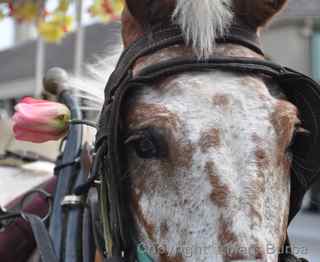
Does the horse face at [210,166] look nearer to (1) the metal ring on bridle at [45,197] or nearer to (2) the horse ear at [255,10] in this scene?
(2) the horse ear at [255,10]

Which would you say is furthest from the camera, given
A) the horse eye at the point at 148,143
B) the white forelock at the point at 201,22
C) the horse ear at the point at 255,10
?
the horse ear at the point at 255,10

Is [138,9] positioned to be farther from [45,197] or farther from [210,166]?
[45,197]

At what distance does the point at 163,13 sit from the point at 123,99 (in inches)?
12.3

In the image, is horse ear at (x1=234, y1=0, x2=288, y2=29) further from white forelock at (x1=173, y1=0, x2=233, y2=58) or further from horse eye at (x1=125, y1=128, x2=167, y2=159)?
horse eye at (x1=125, y1=128, x2=167, y2=159)

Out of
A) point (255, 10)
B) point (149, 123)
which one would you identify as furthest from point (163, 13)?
point (149, 123)

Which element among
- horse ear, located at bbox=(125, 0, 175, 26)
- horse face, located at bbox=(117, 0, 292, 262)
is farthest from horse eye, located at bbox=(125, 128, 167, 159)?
horse ear, located at bbox=(125, 0, 175, 26)

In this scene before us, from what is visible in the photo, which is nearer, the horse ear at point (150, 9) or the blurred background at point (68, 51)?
the horse ear at point (150, 9)

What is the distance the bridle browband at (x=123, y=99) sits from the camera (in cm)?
135

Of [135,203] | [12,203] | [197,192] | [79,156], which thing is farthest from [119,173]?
[12,203]

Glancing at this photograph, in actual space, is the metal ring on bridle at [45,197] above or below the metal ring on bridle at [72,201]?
below

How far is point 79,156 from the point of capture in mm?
2123

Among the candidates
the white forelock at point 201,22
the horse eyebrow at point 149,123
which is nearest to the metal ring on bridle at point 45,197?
the horse eyebrow at point 149,123

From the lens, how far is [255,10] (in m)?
1.55

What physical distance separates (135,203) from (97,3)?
3.21 m
